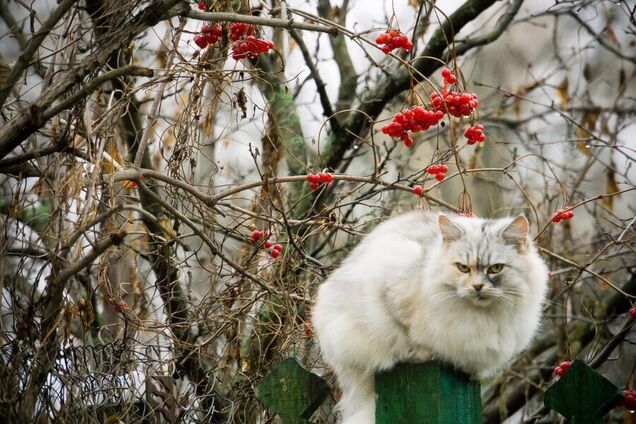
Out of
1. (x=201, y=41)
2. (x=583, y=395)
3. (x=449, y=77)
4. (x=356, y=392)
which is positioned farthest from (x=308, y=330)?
(x=583, y=395)

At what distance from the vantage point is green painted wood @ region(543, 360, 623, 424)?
286 centimetres

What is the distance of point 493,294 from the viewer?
3.54 m

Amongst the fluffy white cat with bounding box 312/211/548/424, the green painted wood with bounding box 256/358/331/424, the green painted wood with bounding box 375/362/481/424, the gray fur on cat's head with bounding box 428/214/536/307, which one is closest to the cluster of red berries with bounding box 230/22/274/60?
the fluffy white cat with bounding box 312/211/548/424

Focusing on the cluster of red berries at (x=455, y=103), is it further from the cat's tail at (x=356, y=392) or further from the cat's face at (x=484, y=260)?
the cat's tail at (x=356, y=392)

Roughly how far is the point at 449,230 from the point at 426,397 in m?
0.88

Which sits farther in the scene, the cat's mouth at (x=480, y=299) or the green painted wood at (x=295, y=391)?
the cat's mouth at (x=480, y=299)

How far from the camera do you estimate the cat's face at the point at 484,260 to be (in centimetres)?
354

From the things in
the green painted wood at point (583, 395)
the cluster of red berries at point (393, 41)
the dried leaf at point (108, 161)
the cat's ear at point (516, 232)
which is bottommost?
the green painted wood at point (583, 395)

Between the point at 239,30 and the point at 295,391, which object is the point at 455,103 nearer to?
the point at 239,30

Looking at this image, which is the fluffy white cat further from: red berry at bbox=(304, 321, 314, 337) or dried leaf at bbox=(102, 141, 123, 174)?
dried leaf at bbox=(102, 141, 123, 174)

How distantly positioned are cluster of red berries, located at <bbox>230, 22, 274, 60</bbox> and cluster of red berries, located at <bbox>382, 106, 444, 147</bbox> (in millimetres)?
784

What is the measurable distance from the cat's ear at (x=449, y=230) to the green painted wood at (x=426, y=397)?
0.65 m

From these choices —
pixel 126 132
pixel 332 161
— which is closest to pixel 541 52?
pixel 332 161

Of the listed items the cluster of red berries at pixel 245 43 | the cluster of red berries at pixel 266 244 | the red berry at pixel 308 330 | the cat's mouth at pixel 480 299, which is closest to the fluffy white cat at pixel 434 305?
the cat's mouth at pixel 480 299
